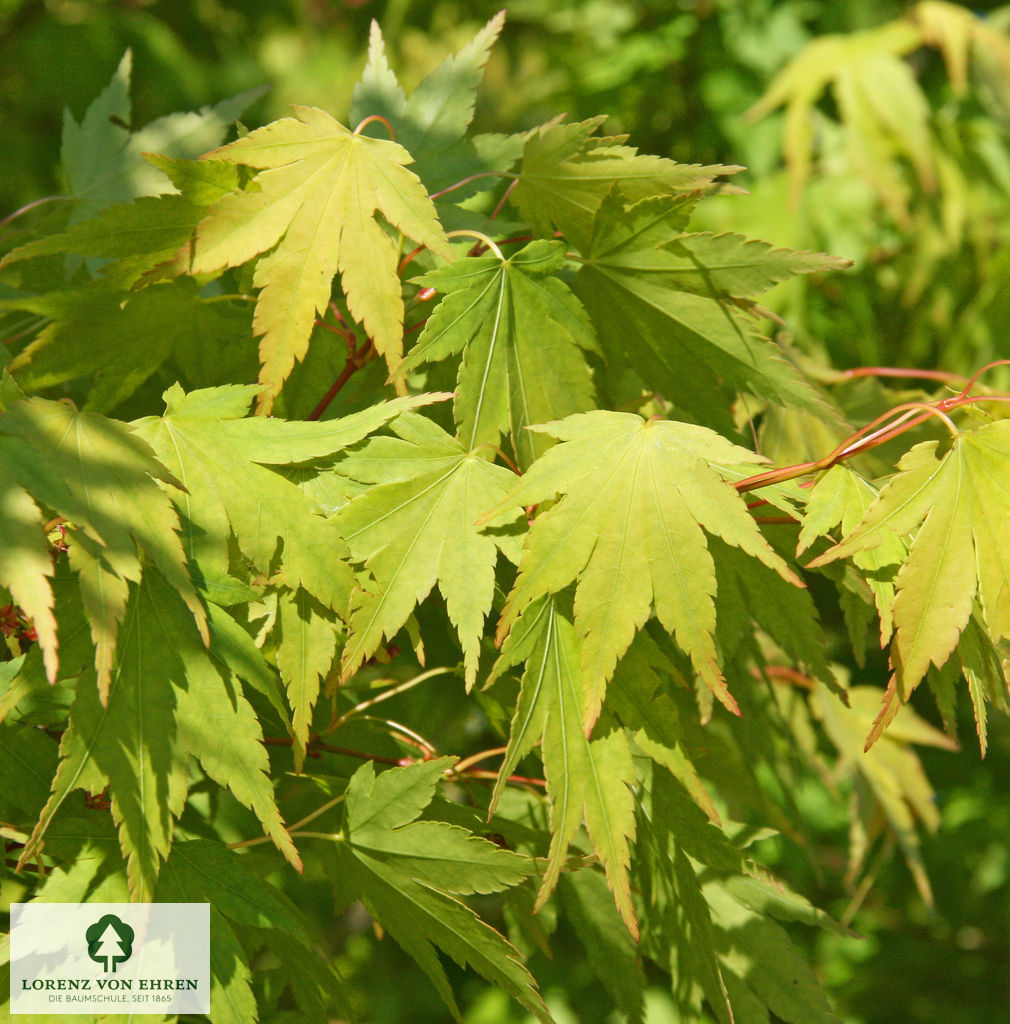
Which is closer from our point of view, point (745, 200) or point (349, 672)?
point (349, 672)

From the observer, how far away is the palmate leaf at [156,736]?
0.65 meters

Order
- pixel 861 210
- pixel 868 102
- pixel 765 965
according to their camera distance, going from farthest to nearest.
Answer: pixel 861 210 → pixel 868 102 → pixel 765 965

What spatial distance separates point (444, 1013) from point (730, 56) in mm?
2840

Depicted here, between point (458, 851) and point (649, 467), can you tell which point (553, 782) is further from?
point (649, 467)

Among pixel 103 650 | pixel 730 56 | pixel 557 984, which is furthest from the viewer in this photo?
pixel 730 56

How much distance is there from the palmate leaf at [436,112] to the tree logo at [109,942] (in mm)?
693

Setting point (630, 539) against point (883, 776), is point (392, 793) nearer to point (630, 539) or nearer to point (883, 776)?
point (630, 539)

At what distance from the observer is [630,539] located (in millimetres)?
699

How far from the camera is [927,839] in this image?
278 centimetres

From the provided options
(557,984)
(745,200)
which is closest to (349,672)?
(557,984)

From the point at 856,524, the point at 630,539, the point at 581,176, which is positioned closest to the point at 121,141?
the point at 581,176

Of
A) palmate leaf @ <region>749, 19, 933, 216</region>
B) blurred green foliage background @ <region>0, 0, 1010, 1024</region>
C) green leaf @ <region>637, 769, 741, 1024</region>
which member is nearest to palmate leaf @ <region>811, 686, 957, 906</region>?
blurred green foliage background @ <region>0, 0, 1010, 1024</region>

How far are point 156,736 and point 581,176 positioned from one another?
0.58 m

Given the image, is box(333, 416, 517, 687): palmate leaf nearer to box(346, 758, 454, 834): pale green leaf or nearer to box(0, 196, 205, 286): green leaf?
box(346, 758, 454, 834): pale green leaf
